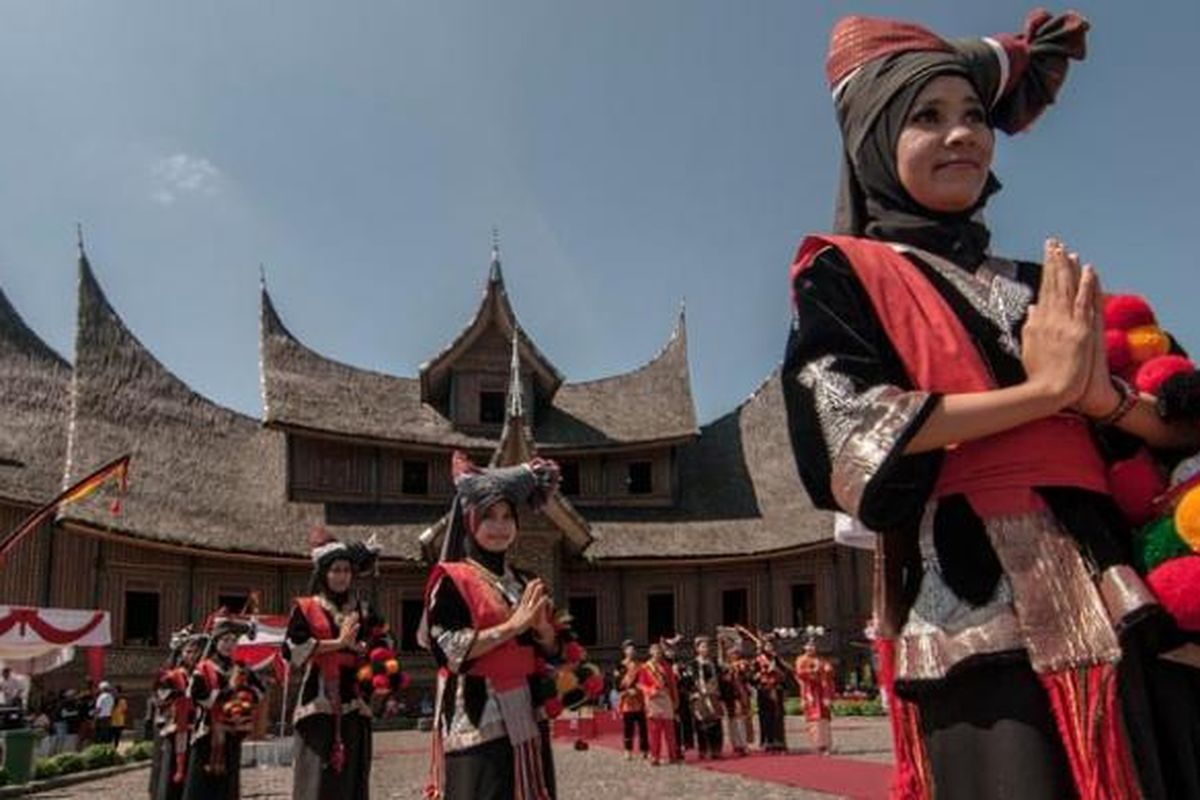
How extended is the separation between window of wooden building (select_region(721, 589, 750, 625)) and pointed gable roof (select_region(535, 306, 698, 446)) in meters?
4.96

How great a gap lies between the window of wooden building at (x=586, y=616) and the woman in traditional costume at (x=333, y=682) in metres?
22.6

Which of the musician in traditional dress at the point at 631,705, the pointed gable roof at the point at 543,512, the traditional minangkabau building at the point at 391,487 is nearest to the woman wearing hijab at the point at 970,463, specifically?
the musician in traditional dress at the point at 631,705

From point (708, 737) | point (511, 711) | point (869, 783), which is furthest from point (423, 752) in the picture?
point (511, 711)

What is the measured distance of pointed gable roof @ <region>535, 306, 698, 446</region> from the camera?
32469 millimetres

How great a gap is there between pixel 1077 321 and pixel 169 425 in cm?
3230

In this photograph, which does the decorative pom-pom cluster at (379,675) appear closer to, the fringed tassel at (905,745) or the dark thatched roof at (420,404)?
the fringed tassel at (905,745)

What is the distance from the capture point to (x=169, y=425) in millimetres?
31328

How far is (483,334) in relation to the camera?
1288 inches

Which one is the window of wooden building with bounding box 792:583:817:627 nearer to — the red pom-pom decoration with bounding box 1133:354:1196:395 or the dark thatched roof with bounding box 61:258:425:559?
the dark thatched roof with bounding box 61:258:425:559

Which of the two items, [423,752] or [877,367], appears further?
[423,752]

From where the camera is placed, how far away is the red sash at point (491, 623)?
4.76 m

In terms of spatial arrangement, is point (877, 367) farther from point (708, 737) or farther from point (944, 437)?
point (708, 737)

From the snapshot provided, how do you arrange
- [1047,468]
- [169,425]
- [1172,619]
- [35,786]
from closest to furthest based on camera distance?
[1172,619]
[1047,468]
[35,786]
[169,425]

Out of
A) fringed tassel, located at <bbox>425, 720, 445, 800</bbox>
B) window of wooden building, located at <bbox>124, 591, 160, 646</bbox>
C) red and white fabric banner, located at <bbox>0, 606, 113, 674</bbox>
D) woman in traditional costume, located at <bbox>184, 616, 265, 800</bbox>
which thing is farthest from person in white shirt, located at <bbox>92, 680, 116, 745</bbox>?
fringed tassel, located at <bbox>425, 720, 445, 800</bbox>
